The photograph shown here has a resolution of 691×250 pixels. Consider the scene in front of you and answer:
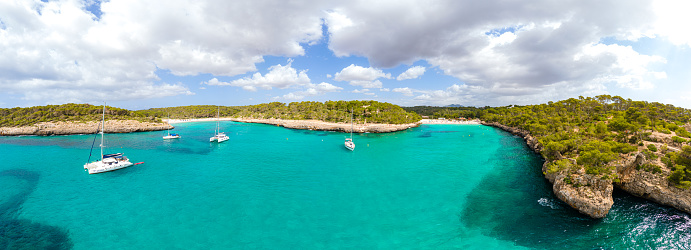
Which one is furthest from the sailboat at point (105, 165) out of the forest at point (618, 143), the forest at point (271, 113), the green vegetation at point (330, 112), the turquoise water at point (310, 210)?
the green vegetation at point (330, 112)

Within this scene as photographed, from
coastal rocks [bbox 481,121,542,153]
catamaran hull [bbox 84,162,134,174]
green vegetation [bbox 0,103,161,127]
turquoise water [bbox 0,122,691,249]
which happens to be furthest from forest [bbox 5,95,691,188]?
catamaran hull [bbox 84,162,134,174]

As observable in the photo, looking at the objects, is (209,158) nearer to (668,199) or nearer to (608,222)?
(608,222)

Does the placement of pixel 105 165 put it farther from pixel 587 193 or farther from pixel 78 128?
pixel 78 128

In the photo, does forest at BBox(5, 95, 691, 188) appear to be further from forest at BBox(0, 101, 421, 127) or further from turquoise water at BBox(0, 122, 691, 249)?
turquoise water at BBox(0, 122, 691, 249)

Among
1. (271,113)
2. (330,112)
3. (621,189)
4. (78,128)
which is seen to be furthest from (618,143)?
(271,113)

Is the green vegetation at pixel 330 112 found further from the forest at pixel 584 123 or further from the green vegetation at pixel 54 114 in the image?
the green vegetation at pixel 54 114
